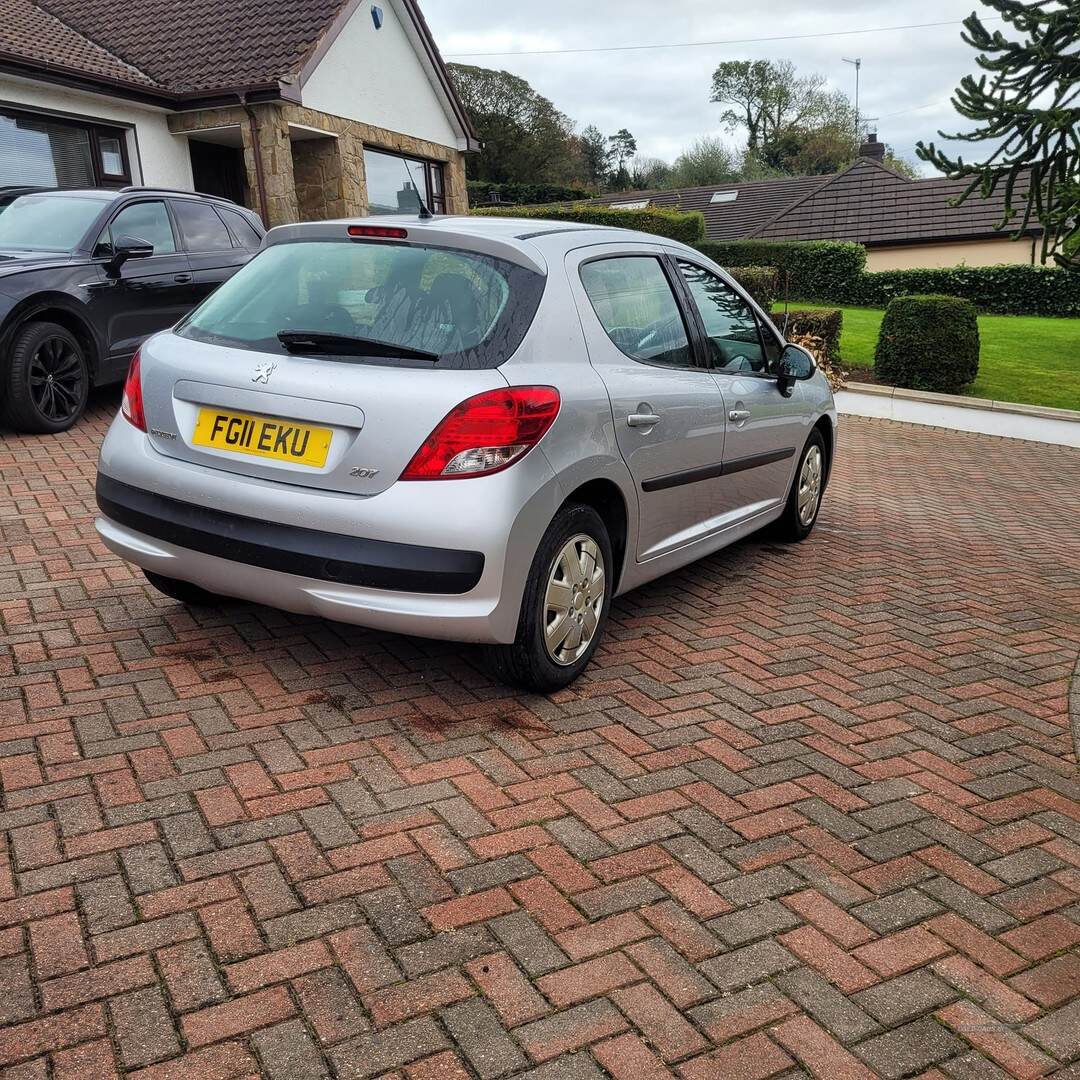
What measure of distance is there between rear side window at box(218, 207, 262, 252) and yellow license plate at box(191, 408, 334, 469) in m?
6.79

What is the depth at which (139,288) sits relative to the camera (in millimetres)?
8812

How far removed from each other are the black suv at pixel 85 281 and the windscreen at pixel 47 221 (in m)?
0.01

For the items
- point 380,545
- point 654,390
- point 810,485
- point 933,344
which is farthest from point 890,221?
point 380,545

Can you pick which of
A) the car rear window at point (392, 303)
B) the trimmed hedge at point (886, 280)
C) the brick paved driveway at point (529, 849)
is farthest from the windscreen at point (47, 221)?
the trimmed hedge at point (886, 280)

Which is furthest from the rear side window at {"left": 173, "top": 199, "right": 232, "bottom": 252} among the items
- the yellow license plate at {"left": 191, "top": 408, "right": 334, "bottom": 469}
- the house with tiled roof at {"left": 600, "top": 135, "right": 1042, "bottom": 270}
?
the house with tiled roof at {"left": 600, "top": 135, "right": 1042, "bottom": 270}

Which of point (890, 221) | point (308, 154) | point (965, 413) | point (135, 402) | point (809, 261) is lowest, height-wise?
point (965, 413)

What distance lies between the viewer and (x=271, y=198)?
57.5ft

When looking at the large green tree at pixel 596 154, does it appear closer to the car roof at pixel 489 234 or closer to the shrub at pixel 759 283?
the shrub at pixel 759 283

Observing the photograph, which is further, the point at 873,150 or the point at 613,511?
the point at 873,150

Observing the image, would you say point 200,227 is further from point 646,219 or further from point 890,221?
point 890,221

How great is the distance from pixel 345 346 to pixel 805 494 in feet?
12.1

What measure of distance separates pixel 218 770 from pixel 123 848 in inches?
19.1

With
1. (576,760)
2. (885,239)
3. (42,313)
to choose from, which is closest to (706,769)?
(576,760)

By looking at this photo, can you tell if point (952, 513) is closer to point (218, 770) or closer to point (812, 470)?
point (812, 470)
